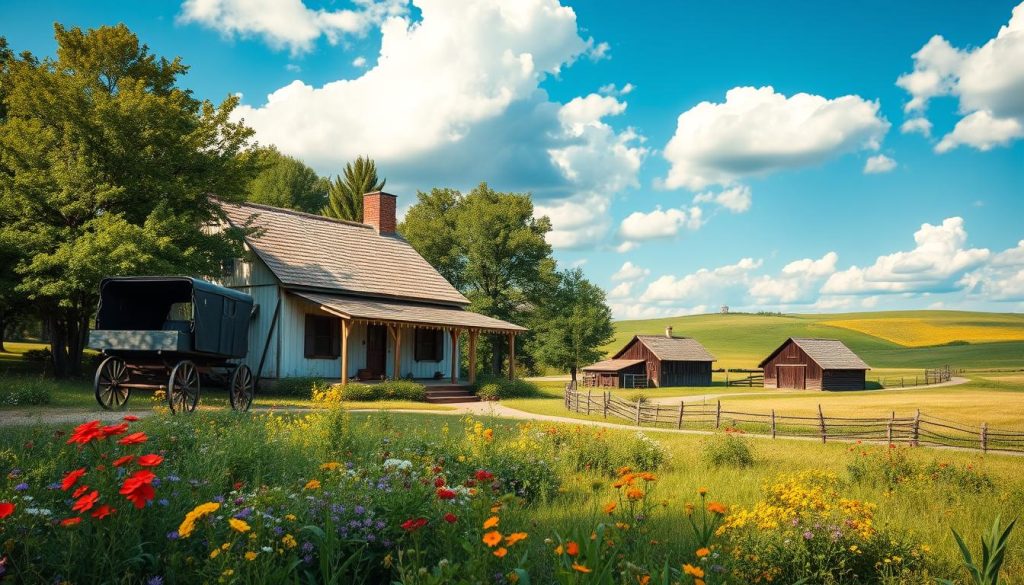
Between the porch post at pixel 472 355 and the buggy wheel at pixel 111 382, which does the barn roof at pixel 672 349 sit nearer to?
the porch post at pixel 472 355

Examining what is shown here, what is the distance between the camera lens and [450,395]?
25.4 m

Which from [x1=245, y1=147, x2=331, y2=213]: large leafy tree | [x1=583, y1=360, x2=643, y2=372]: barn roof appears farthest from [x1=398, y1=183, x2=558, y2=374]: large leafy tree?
[x1=245, y1=147, x2=331, y2=213]: large leafy tree

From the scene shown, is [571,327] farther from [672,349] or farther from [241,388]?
[241,388]

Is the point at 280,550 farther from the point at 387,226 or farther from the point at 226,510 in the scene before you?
the point at 387,226

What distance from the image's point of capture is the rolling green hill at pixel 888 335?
6731 cm

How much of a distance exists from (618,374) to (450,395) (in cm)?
2553

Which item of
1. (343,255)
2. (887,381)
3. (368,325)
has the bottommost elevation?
(887,381)

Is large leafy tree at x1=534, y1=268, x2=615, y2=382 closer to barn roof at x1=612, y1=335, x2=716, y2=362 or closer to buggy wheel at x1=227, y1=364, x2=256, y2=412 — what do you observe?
barn roof at x1=612, y1=335, x2=716, y2=362

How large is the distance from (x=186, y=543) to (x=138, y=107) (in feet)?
61.3

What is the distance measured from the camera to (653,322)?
4783 inches

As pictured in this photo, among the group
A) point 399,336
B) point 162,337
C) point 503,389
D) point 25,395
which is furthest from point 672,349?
point 25,395

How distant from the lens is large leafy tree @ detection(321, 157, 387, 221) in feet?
163

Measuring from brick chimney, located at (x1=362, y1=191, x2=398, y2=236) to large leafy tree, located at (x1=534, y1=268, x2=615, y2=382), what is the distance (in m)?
15.2

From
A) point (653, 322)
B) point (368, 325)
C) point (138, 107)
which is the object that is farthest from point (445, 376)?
point (653, 322)
